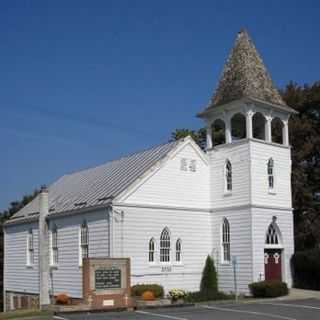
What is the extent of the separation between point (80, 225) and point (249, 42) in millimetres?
15895

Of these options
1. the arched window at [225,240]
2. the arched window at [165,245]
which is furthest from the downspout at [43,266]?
the arched window at [225,240]

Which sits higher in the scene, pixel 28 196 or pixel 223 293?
pixel 28 196

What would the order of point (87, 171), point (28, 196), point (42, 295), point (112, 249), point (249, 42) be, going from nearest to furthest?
point (42, 295) → point (112, 249) → point (249, 42) → point (87, 171) → point (28, 196)

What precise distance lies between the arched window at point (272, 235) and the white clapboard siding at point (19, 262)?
54.6ft

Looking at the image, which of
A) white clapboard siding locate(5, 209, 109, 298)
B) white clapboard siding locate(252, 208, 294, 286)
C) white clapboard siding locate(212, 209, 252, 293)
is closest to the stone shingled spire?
white clapboard siding locate(252, 208, 294, 286)

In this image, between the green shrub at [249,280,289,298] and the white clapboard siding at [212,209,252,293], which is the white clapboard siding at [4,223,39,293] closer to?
the white clapboard siding at [212,209,252,293]

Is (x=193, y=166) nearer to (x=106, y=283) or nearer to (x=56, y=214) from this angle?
(x=56, y=214)

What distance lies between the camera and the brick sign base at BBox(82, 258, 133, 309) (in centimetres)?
2853

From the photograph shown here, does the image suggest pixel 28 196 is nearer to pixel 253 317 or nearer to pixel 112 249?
pixel 112 249

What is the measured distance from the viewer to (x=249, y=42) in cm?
4281

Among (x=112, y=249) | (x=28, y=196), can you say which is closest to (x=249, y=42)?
(x=112, y=249)

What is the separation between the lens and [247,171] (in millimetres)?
38812

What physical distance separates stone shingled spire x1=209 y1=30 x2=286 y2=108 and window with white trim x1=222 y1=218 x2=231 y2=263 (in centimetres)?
756

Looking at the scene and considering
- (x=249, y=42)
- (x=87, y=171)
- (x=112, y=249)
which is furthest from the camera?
(x=87, y=171)
